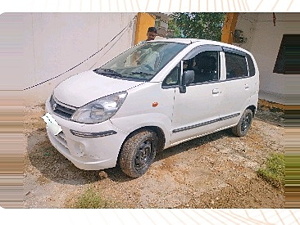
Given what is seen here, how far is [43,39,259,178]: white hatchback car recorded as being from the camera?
1.96 m

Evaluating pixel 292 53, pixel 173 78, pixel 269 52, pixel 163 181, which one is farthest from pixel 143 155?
pixel 269 52

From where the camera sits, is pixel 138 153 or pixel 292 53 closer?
pixel 138 153

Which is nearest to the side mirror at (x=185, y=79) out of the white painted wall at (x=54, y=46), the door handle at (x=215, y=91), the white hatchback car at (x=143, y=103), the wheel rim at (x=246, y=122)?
the white hatchback car at (x=143, y=103)

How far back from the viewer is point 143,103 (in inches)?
81.8

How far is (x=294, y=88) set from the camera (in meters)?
2.68

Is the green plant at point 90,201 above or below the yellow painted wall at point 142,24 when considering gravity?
below

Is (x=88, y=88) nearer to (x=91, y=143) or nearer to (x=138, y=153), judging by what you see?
(x=91, y=143)

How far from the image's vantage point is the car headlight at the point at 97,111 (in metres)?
1.93

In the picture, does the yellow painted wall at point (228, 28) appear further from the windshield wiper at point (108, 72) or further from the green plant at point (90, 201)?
the green plant at point (90, 201)

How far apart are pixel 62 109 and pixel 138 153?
0.84m
